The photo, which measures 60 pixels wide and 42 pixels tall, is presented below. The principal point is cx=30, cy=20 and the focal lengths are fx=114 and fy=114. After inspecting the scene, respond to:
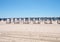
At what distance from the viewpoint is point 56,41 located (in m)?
6.80

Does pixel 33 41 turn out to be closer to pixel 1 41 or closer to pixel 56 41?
pixel 56 41

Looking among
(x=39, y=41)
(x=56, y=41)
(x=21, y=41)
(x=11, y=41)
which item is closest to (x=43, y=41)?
(x=39, y=41)

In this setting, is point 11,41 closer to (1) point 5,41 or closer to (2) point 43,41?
(1) point 5,41

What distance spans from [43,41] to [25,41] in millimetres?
1077

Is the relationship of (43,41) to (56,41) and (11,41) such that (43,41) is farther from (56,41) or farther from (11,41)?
(11,41)

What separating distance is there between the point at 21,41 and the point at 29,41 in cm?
48

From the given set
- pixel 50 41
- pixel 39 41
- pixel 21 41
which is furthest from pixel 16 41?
pixel 50 41

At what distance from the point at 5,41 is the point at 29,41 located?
1.44m

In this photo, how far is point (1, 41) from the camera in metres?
6.80

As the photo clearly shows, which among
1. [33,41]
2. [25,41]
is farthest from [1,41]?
[33,41]

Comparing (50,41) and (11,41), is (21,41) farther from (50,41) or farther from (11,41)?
(50,41)

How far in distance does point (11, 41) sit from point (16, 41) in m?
0.30

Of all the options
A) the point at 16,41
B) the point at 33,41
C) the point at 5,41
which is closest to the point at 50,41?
the point at 33,41

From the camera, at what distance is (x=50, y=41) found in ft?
22.4
